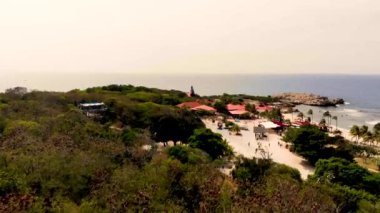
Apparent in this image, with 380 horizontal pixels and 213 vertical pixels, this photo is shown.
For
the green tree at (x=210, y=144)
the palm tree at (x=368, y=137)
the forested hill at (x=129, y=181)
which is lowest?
the palm tree at (x=368, y=137)

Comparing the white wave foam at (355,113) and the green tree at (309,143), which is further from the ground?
the green tree at (309,143)

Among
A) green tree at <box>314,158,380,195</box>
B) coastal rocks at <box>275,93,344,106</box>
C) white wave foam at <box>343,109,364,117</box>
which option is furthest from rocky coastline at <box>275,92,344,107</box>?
green tree at <box>314,158,380,195</box>

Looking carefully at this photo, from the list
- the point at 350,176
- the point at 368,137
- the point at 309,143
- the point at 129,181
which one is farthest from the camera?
the point at 368,137

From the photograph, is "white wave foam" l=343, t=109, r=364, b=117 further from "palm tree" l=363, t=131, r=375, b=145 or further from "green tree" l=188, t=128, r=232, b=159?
"green tree" l=188, t=128, r=232, b=159

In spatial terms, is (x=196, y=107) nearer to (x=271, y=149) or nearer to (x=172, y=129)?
(x=271, y=149)

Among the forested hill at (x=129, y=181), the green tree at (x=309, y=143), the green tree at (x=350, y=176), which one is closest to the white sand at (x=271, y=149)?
the green tree at (x=309, y=143)

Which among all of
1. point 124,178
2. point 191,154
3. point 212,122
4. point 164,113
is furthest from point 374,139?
point 124,178

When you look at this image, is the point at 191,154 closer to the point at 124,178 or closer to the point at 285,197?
the point at 124,178

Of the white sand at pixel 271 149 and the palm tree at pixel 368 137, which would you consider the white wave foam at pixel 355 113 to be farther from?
the white sand at pixel 271 149

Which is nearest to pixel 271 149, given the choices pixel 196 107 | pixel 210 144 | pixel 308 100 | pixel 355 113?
pixel 210 144
